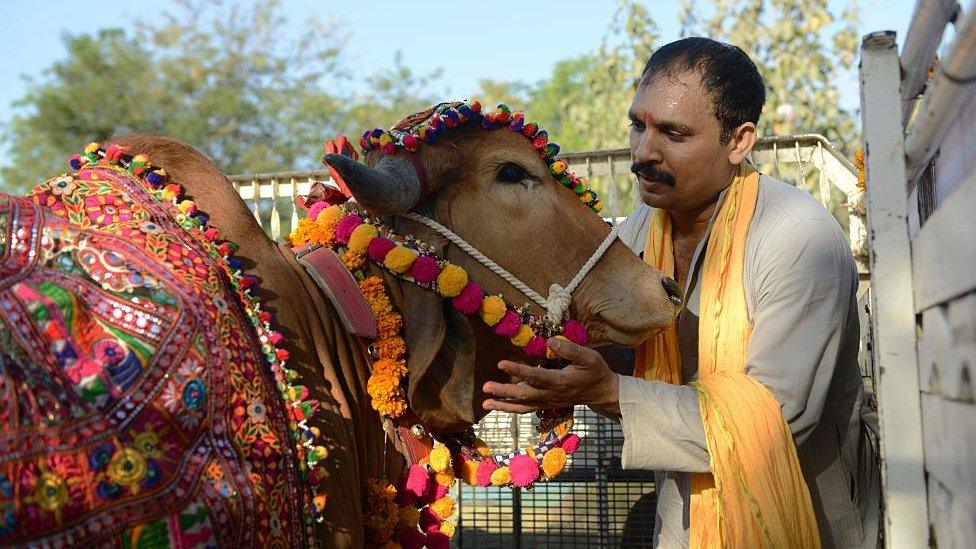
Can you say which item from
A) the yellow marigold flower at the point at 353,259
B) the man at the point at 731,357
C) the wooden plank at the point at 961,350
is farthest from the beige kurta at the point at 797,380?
the wooden plank at the point at 961,350

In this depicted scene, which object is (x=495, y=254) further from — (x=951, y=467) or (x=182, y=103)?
(x=182, y=103)

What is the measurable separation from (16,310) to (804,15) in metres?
11.1

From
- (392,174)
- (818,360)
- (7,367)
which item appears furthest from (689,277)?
(7,367)

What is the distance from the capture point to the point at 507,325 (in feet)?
8.77

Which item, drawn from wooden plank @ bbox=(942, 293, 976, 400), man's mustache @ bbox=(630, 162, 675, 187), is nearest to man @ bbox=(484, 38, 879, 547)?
man's mustache @ bbox=(630, 162, 675, 187)

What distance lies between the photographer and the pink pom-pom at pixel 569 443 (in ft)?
9.28

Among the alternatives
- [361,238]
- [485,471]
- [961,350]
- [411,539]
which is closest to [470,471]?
[485,471]

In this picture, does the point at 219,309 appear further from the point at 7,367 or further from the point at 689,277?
the point at 689,277

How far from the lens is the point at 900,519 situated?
73.5 inches

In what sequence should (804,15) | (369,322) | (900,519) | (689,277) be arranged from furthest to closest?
1. (804,15)
2. (689,277)
3. (369,322)
4. (900,519)

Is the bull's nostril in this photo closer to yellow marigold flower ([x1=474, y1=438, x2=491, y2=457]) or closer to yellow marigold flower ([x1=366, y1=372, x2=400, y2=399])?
yellow marigold flower ([x1=474, y1=438, x2=491, y2=457])

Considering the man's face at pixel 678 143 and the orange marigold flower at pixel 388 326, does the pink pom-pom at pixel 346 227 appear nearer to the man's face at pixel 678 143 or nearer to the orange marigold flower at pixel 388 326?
the orange marigold flower at pixel 388 326

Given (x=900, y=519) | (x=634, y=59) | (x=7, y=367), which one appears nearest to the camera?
(x=7, y=367)

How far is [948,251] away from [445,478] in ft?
5.18
